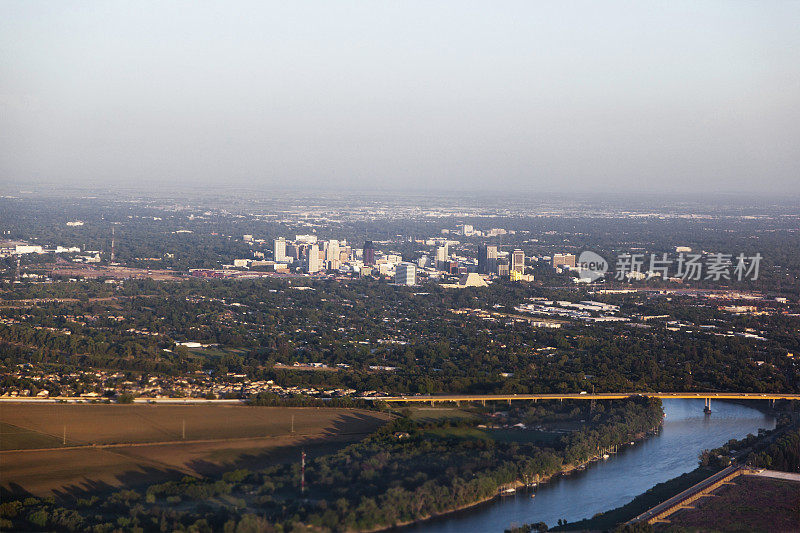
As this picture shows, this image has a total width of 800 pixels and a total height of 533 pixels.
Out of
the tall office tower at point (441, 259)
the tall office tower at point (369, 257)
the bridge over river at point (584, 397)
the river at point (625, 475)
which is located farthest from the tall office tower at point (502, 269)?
the river at point (625, 475)

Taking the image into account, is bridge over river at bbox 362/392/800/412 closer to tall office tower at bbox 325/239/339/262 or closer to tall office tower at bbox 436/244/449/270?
tall office tower at bbox 436/244/449/270

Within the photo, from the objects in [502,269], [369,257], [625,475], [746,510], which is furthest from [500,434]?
[369,257]

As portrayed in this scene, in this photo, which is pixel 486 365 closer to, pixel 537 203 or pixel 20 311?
pixel 20 311

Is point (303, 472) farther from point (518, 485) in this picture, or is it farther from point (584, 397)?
point (584, 397)

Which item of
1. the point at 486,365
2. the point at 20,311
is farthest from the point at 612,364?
the point at 20,311

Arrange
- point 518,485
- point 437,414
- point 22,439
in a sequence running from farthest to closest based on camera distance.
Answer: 1. point 437,414
2. point 22,439
3. point 518,485

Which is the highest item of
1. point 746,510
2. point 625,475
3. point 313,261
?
point 746,510
